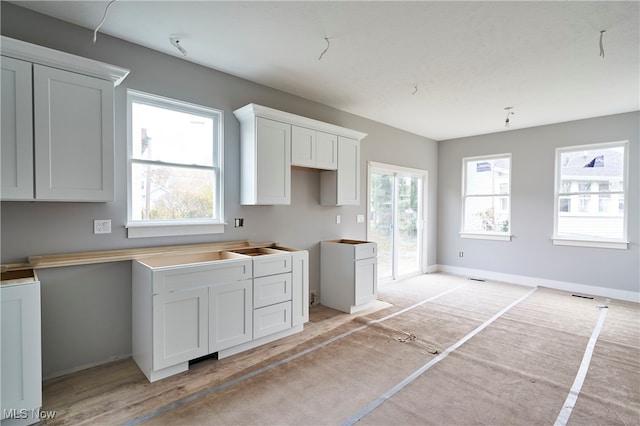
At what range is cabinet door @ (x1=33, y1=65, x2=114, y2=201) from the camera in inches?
89.4

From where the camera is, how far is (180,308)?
262cm

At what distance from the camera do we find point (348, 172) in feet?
14.9

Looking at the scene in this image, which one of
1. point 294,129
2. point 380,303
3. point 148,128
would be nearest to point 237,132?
point 294,129

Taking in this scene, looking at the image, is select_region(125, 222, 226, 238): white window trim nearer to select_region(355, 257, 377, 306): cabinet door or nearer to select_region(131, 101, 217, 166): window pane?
select_region(131, 101, 217, 166): window pane

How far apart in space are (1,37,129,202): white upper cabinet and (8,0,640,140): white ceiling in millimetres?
497

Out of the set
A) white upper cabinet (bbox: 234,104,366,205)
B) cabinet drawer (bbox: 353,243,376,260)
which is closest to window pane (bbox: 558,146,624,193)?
cabinet drawer (bbox: 353,243,376,260)

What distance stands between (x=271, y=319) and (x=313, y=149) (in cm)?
208

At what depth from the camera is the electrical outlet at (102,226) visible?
275cm

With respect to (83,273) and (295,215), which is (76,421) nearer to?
(83,273)

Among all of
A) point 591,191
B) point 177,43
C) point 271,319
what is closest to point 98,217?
point 177,43

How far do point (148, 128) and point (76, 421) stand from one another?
7.83 feet

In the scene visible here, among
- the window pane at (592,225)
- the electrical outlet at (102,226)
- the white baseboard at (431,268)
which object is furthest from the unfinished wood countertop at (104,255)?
the window pane at (592,225)

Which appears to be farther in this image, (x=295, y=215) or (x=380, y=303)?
(x=380, y=303)
